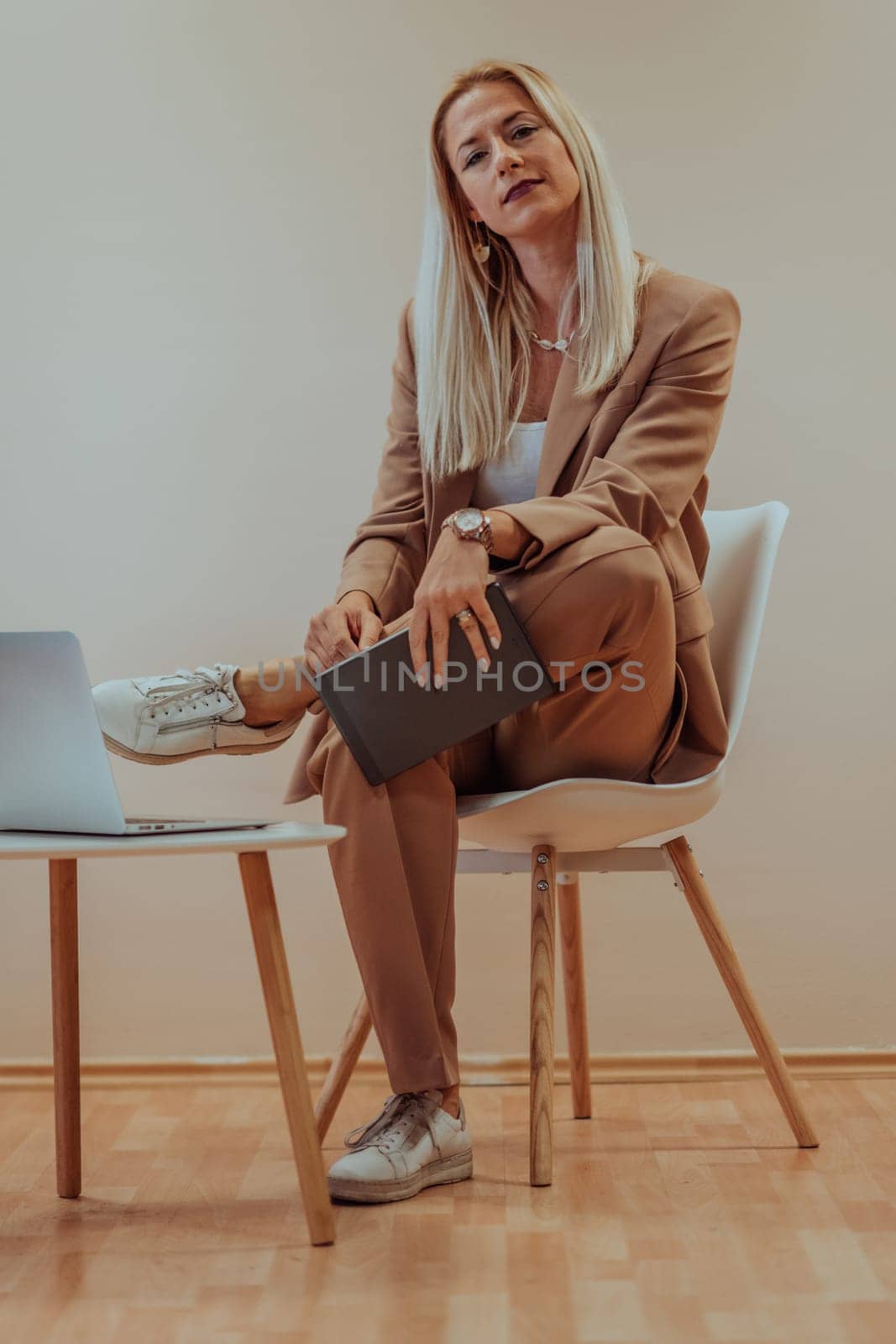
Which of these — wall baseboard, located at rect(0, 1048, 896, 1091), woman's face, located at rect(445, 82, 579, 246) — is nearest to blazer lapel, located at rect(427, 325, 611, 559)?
woman's face, located at rect(445, 82, 579, 246)

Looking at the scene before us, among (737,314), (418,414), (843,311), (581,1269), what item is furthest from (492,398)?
(581,1269)

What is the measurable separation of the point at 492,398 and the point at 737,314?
12.1 inches

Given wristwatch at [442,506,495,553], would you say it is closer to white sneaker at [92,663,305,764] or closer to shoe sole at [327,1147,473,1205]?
white sneaker at [92,663,305,764]

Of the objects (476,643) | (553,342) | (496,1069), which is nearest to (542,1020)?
(476,643)

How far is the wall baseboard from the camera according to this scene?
1.97 metres

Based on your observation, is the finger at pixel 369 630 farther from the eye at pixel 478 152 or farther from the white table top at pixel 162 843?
the eye at pixel 478 152

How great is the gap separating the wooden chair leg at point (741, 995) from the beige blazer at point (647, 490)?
0.43 ft

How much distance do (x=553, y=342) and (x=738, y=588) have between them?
39 centimetres

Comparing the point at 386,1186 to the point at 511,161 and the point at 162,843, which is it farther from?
the point at 511,161

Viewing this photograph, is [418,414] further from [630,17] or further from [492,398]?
[630,17]

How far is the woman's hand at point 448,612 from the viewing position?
1.34m

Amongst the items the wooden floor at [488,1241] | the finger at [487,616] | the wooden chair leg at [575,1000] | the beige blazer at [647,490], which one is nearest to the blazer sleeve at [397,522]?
the beige blazer at [647,490]

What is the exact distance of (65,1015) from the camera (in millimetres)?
1412

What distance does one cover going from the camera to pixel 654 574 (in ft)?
4.41
